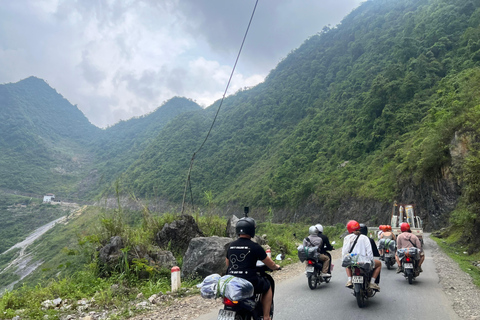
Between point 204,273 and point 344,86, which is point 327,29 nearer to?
point 344,86

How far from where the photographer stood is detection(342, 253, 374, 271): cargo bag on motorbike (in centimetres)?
577

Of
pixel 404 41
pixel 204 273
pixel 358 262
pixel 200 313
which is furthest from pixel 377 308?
pixel 404 41

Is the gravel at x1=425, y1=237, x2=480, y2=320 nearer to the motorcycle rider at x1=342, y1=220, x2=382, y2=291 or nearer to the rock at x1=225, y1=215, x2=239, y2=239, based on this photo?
the motorcycle rider at x1=342, y1=220, x2=382, y2=291

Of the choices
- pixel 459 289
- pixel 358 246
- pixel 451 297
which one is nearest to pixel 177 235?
pixel 358 246

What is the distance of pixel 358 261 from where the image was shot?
5.82 metres

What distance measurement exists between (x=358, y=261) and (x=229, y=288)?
3.44m

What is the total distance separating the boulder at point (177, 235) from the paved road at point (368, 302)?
146 inches

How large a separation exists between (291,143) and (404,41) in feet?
100

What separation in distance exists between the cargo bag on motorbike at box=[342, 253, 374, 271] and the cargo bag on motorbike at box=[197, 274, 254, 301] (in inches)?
124

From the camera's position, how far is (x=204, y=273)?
8.54 meters

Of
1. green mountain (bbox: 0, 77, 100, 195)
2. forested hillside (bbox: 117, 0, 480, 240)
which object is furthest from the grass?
green mountain (bbox: 0, 77, 100, 195)

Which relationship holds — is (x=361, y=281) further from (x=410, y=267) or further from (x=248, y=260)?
(x=248, y=260)

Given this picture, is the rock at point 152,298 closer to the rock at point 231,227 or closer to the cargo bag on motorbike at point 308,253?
the cargo bag on motorbike at point 308,253

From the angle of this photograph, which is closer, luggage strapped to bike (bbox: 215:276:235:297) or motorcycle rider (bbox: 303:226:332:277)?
luggage strapped to bike (bbox: 215:276:235:297)
